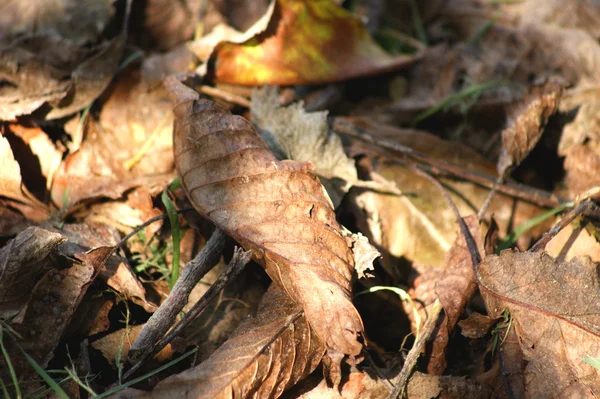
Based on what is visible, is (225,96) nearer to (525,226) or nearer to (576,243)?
(525,226)

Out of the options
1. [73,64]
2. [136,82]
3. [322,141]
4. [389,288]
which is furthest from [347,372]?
[73,64]

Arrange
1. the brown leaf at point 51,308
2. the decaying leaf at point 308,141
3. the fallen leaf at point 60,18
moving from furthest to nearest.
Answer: the fallen leaf at point 60,18, the decaying leaf at point 308,141, the brown leaf at point 51,308

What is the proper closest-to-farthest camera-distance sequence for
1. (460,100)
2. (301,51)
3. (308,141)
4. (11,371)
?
(11,371) → (308,141) → (301,51) → (460,100)

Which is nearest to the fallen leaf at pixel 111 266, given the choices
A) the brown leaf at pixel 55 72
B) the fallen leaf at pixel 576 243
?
the brown leaf at pixel 55 72

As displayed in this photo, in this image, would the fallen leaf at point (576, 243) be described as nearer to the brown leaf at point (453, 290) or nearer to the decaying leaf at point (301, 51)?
the brown leaf at point (453, 290)

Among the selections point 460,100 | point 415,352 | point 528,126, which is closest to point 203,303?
point 415,352

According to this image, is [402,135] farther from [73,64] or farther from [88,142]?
[73,64]
